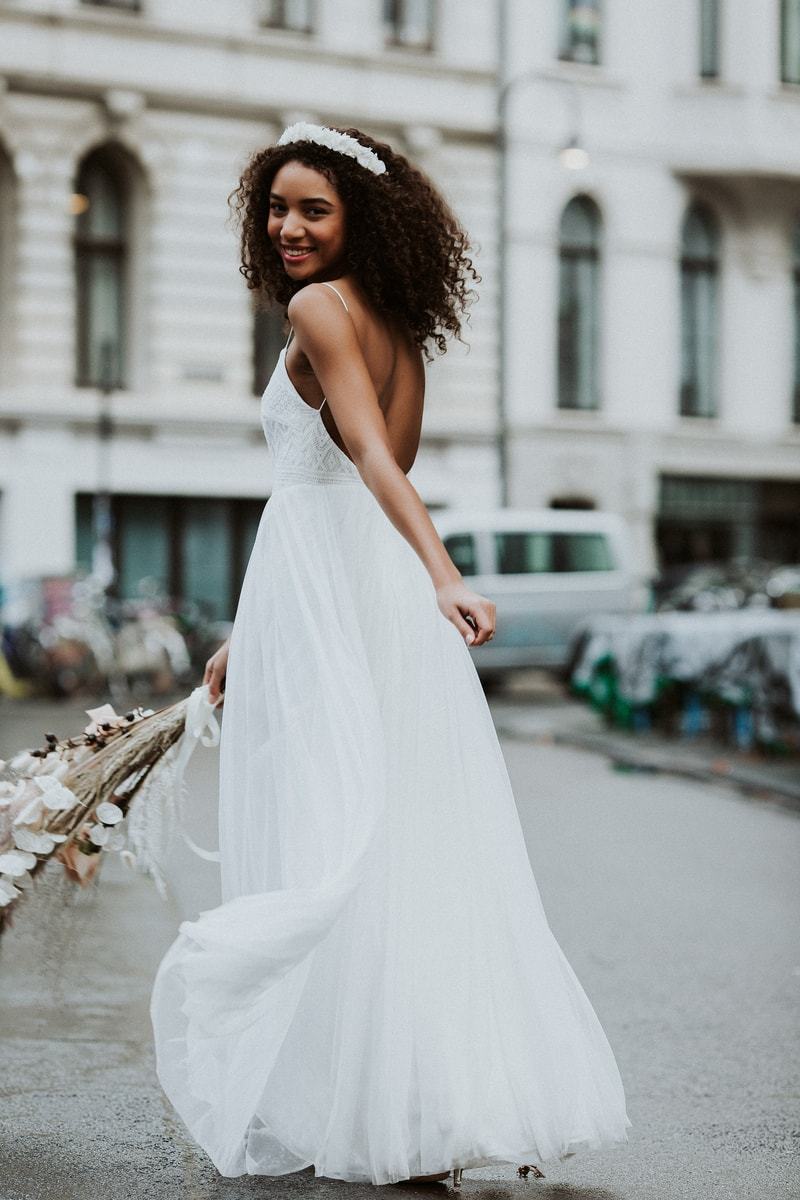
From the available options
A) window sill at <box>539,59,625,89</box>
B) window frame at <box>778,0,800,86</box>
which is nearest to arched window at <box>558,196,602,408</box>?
window sill at <box>539,59,625,89</box>

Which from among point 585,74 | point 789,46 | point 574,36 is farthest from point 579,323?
point 789,46

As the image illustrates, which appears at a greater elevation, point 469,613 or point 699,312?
point 699,312

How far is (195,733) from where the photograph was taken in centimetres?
338

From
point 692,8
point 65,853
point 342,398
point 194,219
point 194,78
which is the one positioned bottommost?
point 65,853

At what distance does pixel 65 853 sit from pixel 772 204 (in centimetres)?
2506

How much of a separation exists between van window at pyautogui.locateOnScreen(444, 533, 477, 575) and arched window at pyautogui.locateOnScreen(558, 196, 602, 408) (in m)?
7.25

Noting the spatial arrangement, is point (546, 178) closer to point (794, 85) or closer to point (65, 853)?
point (794, 85)

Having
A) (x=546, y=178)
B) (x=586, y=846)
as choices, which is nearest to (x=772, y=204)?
(x=546, y=178)

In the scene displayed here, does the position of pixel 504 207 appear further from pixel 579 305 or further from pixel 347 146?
pixel 347 146

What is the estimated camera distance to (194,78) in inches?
910

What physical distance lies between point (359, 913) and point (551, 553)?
16.3 meters

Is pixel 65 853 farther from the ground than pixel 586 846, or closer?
farther from the ground

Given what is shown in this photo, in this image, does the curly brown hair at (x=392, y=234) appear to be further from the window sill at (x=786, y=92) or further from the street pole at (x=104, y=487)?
the window sill at (x=786, y=92)

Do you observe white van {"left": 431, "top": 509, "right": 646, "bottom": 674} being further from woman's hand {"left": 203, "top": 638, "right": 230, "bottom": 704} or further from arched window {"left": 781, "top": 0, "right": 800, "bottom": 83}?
woman's hand {"left": 203, "top": 638, "right": 230, "bottom": 704}
